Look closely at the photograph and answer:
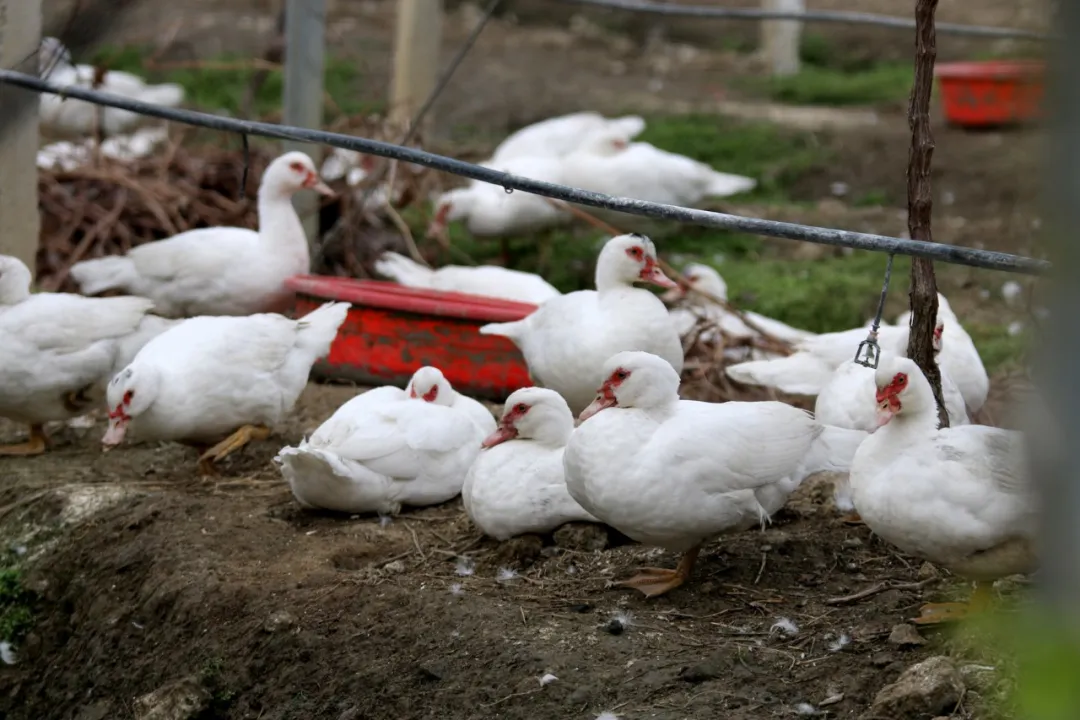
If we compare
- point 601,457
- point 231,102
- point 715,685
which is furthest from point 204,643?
point 231,102

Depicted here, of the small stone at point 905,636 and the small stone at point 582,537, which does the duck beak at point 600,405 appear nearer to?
the small stone at point 582,537

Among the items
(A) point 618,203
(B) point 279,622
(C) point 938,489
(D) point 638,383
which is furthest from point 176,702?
(C) point 938,489

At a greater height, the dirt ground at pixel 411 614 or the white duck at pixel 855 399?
the white duck at pixel 855 399

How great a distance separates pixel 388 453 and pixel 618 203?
1363 mm

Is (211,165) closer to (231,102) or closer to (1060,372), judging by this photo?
(231,102)

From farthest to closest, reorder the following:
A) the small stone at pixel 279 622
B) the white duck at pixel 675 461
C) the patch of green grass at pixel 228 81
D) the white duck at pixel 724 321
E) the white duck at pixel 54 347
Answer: the patch of green grass at pixel 228 81 → the white duck at pixel 724 321 → the white duck at pixel 54 347 → the small stone at pixel 279 622 → the white duck at pixel 675 461

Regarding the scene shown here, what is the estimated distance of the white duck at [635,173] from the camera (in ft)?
27.6

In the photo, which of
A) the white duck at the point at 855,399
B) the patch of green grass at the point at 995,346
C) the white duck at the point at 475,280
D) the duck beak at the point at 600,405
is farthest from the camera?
the white duck at the point at 475,280

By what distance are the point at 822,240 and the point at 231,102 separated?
9.89 meters

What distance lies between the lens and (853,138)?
10664mm

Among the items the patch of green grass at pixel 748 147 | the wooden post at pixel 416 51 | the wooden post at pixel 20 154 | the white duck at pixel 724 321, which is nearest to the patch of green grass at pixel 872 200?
the patch of green grass at pixel 748 147

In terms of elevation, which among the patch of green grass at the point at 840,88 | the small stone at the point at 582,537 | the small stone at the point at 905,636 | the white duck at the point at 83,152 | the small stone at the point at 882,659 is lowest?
the small stone at the point at 582,537

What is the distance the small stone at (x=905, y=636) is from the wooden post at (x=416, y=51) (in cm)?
633

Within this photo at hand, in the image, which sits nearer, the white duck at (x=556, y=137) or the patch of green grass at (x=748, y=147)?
the white duck at (x=556, y=137)
